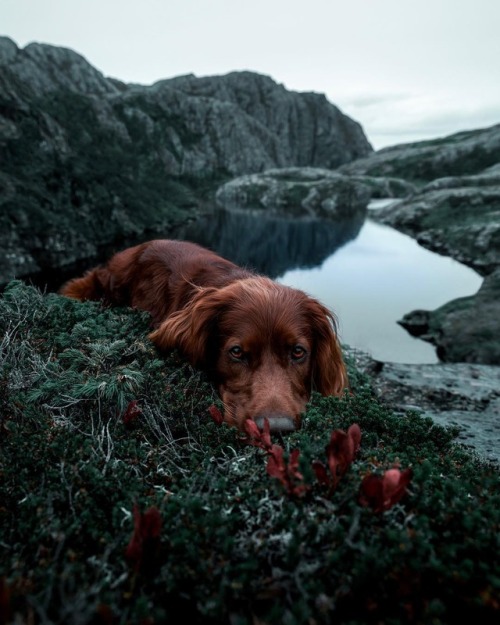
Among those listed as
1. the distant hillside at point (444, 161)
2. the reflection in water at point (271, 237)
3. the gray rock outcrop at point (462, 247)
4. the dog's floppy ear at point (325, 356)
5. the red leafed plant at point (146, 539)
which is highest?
the distant hillside at point (444, 161)

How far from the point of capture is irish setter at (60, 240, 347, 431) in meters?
3.01

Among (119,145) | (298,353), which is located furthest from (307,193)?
(298,353)

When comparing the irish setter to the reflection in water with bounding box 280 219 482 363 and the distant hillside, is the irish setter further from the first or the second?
the distant hillside

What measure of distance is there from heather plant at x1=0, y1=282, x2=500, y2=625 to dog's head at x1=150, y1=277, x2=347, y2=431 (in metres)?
0.48

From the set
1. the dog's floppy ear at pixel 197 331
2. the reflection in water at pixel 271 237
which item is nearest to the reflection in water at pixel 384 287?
the reflection in water at pixel 271 237

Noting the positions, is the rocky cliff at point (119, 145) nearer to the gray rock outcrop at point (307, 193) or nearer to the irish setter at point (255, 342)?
the gray rock outcrop at point (307, 193)

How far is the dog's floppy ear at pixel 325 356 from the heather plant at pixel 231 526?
0.95m

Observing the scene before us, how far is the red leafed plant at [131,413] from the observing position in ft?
8.54

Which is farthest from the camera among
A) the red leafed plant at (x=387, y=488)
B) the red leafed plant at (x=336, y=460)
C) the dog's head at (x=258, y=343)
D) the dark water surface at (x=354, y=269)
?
the dark water surface at (x=354, y=269)

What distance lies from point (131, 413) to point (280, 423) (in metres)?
0.86

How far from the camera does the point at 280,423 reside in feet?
8.73

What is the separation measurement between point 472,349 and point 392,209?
33725mm

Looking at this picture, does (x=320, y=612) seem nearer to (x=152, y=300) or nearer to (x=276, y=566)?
(x=276, y=566)

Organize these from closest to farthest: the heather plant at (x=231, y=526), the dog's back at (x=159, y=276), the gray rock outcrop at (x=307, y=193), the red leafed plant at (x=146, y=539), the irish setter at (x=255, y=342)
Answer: the heather plant at (x=231, y=526) < the red leafed plant at (x=146, y=539) < the irish setter at (x=255, y=342) < the dog's back at (x=159, y=276) < the gray rock outcrop at (x=307, y=193)
